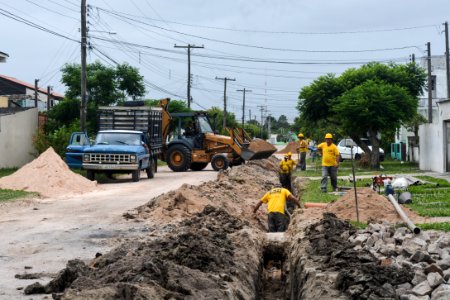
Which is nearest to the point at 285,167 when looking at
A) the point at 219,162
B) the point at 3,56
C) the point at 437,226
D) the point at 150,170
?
the point at 150,170

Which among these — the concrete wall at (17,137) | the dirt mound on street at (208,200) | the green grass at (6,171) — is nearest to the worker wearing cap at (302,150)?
the dirt mound on street at (208,200)

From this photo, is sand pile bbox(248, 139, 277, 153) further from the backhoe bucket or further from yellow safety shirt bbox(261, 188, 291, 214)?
yellow safety shirt bbox(261, 188, 291, 214)

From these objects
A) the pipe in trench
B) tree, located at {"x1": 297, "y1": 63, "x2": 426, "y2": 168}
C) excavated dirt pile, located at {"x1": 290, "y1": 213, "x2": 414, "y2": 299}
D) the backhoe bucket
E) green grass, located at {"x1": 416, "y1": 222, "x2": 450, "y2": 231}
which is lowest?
excavated dirt pile, located at {"x1": 290, "y1": 213, "x2": 414, "y2": 299}

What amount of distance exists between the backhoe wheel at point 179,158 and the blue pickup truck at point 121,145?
4.49ft

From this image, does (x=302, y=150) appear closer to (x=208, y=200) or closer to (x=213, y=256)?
(x=208, y=200)

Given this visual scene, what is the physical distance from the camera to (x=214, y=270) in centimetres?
983

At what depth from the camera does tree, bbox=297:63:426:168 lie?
34750 mm

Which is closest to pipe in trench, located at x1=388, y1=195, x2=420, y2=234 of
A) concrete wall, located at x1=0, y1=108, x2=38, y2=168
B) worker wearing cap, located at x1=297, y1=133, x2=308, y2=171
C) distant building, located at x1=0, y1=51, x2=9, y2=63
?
worker wearing cap, located at x1=297, y1=133, x2=308, y2=171

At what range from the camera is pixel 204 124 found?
117ft

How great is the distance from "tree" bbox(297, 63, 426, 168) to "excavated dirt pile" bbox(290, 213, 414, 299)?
872 inches

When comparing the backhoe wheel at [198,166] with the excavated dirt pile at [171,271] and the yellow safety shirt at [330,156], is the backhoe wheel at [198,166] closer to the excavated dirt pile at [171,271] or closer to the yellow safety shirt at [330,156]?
the yellow safety shirt at [330,156]

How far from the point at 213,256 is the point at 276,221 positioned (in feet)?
18.9

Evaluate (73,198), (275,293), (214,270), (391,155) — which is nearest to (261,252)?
(275,293)

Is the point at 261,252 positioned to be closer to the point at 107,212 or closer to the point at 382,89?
the point at 107,212
